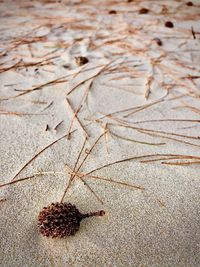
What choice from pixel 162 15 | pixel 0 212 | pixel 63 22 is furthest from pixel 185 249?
pixel 162 15

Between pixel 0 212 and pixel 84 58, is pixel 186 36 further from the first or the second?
pixel 0 212

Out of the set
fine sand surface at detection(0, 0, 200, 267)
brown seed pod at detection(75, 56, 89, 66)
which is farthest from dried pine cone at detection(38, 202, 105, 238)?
brown seed pod at detection(75, 56, 89, 66)

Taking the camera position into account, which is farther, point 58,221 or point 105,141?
point 105,141

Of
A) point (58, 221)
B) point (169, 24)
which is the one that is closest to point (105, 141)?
point (58, 221)

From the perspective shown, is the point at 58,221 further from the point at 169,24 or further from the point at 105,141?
the point at 169,24

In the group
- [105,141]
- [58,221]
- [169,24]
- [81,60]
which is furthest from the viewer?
[169,24]

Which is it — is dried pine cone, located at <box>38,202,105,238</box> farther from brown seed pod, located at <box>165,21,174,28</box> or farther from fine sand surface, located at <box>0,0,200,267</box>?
brown seed pod, located at <box>165,21,174,28</box>

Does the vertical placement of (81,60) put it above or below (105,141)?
above
